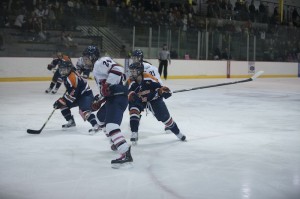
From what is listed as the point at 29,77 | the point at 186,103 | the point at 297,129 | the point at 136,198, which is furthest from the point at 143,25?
the point at 136,198

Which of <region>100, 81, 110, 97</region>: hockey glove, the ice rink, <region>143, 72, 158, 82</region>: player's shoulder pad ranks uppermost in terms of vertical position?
<region>143, 72, 158, 82</region>: player's shoulder pad

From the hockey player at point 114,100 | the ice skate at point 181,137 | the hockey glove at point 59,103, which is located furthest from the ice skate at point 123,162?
the hockey glove at point 59,103

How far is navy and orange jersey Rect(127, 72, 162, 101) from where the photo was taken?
15.5ft

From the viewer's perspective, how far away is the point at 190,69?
53.3 ft

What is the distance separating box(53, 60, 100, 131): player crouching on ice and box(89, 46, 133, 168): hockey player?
131 centimetres

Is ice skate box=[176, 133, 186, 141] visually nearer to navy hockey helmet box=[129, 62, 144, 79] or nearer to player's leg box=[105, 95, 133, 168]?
navy hockey helmet box=[129, 62, 144, 79]

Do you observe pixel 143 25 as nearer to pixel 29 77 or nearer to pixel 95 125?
pixel 29 77

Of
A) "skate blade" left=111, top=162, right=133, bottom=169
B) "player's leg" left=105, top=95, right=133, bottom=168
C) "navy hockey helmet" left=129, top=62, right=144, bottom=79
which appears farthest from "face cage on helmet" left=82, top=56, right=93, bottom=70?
"skate blade" left=111, top=162, right=133, bottom=169

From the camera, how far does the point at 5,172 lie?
3.50m

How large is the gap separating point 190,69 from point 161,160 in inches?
487

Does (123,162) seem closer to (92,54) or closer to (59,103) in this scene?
(92,54)

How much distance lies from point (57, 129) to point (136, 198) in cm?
295

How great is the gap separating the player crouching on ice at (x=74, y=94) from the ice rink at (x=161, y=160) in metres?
0.23

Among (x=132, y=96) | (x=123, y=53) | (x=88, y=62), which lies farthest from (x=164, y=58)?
(x=88, y=62)
